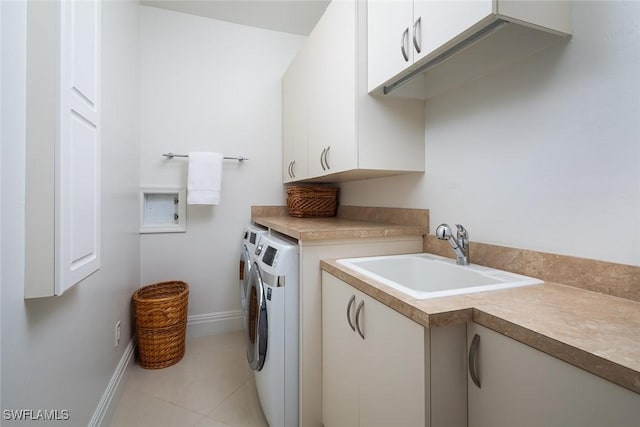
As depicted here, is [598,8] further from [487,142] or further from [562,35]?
[487,142]

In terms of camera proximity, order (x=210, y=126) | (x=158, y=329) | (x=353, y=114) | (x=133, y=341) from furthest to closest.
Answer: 1. (x=210, y=126)
2. (x=133, y=341)
3. (x=158, y=329)
4. (x=353, y=114)

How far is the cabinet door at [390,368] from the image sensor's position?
28.9 inches

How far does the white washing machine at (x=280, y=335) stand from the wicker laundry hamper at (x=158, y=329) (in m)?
0.90

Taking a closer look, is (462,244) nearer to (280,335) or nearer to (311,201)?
A: (280,335)

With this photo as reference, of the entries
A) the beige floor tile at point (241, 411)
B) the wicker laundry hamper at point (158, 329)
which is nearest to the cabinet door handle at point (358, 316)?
the beige floor tile at point (241, 411)

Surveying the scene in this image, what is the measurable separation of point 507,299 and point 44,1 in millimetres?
1477

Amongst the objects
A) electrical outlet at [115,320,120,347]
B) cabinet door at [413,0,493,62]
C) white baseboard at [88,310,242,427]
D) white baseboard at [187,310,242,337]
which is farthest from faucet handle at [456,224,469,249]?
white baseboard at [187,310,242,337]

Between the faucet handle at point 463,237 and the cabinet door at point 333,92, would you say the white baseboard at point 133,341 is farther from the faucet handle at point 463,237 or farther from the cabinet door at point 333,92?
the faucet handle at point 463,237

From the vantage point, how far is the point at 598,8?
0.85 meters

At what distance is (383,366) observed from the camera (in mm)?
881

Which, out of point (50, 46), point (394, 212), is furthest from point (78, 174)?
point (394, 212)

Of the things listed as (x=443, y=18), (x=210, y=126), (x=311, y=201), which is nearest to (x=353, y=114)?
(x=443, y=18)

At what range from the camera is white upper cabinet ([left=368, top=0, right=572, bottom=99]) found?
2.81ft

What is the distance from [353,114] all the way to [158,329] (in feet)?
6.04
